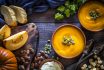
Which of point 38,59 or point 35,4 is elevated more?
point 35,4

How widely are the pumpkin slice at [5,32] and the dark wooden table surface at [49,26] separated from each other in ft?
0.55

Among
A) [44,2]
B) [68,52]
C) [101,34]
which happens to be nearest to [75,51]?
[68,52]

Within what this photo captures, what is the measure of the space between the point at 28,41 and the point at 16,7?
0.78 ft

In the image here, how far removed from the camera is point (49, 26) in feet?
8.44

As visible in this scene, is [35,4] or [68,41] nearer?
[68,41]

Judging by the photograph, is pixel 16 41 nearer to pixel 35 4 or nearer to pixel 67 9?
pixel 35 4

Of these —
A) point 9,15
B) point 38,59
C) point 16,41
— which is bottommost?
point 38,59

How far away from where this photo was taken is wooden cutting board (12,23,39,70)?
8.20 feet

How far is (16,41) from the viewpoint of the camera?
98.6 inches

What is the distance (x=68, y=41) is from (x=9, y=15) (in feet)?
1.40

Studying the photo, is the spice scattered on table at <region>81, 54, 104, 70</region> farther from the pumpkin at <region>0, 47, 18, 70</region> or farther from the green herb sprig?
the pumpkin at <region>0, 47, 18, 70</region>

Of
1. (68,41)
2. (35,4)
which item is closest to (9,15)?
(35,4)

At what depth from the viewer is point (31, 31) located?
2.54 m

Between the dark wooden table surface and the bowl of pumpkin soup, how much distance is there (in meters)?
0.07
